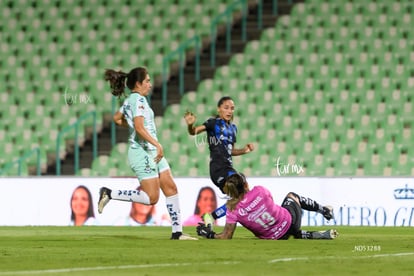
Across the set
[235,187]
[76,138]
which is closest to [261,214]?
[235,187]

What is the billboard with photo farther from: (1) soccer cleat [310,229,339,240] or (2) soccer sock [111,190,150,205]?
(2) soccer sock [111,190,150,205]

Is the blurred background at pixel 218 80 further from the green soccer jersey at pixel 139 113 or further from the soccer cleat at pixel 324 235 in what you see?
the green soccer jersey at pixel 139 113

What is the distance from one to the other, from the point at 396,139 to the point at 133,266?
13.7 meters

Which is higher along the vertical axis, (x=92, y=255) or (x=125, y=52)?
(x=125, y=52)

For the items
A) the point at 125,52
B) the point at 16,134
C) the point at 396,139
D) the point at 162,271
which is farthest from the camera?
the point at 125,52

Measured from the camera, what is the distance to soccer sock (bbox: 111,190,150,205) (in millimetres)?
12758

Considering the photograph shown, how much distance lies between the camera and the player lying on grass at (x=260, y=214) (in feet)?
41.7

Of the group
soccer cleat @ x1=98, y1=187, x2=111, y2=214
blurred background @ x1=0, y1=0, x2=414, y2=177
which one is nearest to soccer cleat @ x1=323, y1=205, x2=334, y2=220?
soccer cleat @ x1=98, y1=187, x2=111, y2=214

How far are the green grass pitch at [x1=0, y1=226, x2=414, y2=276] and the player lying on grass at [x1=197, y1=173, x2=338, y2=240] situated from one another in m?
0.21

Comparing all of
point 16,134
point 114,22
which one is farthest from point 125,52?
point 16,134

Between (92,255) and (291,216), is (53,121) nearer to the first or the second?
(291,216)

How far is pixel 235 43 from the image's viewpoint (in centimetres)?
2606

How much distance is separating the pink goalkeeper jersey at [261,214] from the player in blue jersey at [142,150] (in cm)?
72

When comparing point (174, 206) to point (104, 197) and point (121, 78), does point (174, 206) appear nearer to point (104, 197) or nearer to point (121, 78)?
point (104, 197)
